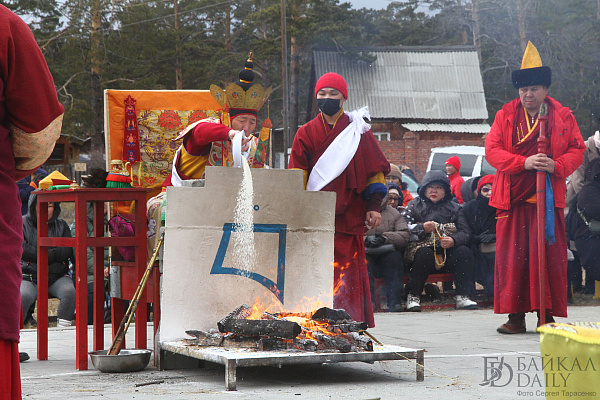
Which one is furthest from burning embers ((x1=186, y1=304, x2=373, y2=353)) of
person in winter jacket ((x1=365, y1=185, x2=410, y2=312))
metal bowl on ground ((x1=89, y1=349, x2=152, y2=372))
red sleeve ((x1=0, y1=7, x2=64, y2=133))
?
person in winter jacket ((x1=365, y1=185, x2=410, y2=312))

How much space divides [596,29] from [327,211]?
30.8 metres

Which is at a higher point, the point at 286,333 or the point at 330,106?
the point at 330,106

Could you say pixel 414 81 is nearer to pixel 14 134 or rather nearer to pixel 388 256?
pixel 388 256

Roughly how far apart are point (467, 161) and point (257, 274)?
44.4 ft

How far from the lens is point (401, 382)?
4.50 metres

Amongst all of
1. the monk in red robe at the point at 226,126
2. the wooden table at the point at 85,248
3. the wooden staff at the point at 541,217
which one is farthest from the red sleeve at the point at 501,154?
the wooden table at the point at 85,248

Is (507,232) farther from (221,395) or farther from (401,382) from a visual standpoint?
(221,395)

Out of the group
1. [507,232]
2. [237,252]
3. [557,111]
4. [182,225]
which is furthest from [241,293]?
[557,111]

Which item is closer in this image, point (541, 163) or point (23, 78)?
point (23, 78)

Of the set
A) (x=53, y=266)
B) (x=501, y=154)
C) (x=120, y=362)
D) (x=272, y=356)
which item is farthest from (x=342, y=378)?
(x=53, y=266)

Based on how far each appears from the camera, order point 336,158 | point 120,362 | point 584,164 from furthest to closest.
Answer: point 584,164 → point 336,158 → point 120,362

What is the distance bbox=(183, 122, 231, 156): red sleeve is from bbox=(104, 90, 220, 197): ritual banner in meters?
1.06

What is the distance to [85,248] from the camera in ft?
17.0

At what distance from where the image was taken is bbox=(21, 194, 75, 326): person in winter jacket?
7.65 metres
